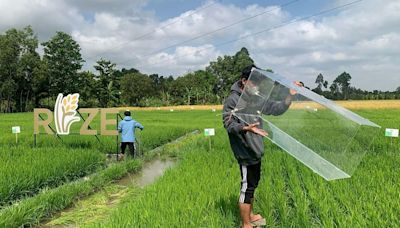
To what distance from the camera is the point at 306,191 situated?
438 cm

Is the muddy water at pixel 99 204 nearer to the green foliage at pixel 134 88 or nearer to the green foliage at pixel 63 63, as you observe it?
the green foliage at pixel 63 63

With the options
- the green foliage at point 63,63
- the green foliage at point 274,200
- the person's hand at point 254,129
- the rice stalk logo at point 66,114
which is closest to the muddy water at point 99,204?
the green foliage at point 274,200

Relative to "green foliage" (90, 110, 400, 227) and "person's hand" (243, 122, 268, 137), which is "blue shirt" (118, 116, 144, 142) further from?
"person's hand" (243, 122, 268, 137)

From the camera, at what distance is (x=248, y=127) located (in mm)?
2895

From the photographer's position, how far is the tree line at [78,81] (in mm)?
38906

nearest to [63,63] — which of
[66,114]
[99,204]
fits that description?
[66,114]

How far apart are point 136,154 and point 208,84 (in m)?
47.1

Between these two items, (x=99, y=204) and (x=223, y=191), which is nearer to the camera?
(x=223, y=191)

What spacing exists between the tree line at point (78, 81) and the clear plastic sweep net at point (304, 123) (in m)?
29.7

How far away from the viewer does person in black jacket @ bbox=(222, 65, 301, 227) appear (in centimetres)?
300

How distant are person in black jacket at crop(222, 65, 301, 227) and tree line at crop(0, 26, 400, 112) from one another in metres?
29.8

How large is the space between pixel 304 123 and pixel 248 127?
1.59 feet

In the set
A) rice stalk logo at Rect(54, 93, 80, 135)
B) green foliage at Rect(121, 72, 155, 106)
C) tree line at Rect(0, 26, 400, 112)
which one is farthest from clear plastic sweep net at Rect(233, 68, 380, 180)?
green foliage at Rect(121, 72, 155, 106)

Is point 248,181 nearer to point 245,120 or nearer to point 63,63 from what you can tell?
point 245,120
